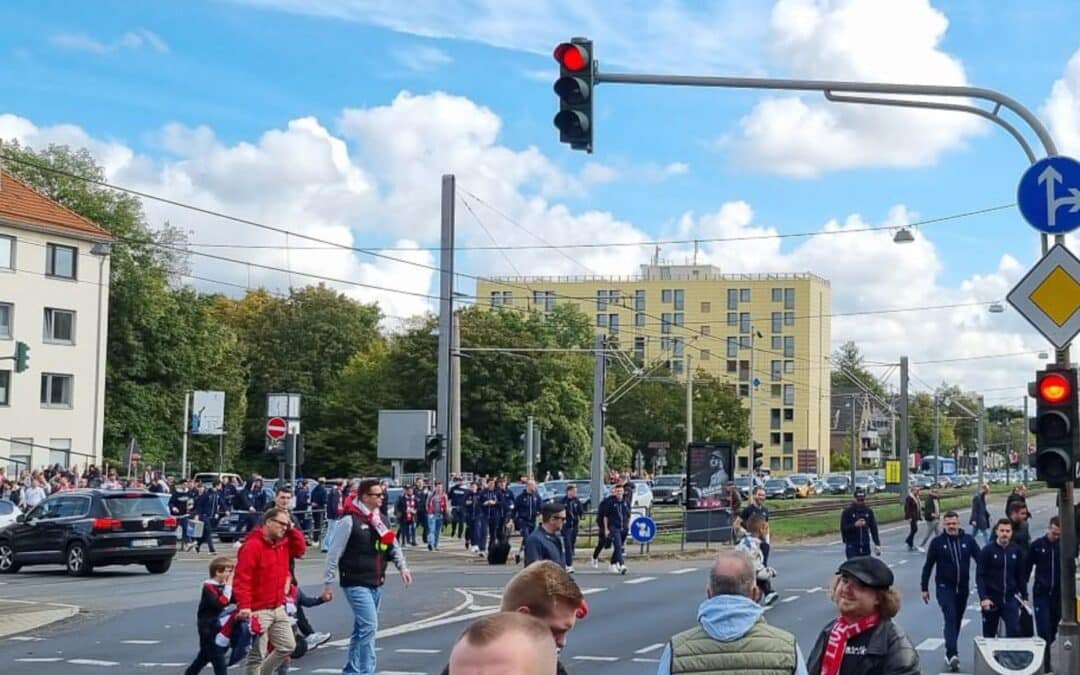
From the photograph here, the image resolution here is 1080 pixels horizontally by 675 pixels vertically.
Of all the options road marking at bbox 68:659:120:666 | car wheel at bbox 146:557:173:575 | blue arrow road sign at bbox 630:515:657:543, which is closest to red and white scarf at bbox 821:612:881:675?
road marking at bbox 68:659:120:666

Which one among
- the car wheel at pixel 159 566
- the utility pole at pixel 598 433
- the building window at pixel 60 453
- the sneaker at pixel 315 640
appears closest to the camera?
the sneaker at pixel 315 640

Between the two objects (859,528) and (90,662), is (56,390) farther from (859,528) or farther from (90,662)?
(90,662)

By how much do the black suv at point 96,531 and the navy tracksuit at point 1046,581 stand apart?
18.0 metres

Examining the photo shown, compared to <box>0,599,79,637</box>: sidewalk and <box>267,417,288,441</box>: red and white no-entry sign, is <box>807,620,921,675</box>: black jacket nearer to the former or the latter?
<box>0,599,79,637</box>: sidewalk

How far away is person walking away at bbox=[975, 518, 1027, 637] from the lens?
14.8 metres

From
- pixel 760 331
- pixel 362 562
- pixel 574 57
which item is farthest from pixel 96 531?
pixel 760 331

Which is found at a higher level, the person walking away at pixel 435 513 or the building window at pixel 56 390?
the building window at pixel 56 390

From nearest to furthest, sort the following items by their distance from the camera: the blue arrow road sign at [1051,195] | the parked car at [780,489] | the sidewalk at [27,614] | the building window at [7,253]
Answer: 1. the blue arrow road sign at [1051,195]
2. the sidewalk at [27,614]
3. the building window at [7,253]
4. the parked car at [780,489]

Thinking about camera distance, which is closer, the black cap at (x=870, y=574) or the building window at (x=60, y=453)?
the black cap at (x=870, y=574)

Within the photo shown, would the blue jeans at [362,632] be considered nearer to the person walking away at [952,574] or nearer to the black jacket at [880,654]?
the person walking away at [952,574]

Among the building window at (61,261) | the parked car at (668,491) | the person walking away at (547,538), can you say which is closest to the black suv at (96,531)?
the person walking away at (547,538)

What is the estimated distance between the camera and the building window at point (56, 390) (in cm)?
6256

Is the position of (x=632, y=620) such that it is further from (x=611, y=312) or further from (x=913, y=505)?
(x=611, y=312)

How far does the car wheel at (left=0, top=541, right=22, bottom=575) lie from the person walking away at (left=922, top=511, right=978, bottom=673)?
1966cm
